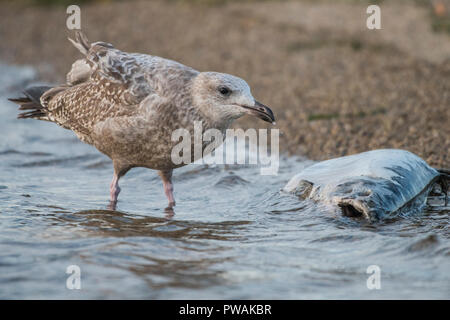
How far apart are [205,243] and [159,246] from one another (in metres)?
0.40

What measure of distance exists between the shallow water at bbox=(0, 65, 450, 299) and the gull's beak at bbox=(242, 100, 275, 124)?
1019 mm

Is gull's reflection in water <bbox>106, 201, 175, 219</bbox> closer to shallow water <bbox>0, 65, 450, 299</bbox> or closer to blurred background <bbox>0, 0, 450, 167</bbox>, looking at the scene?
shallow water <bbox>0, 65, 450, 299</bbox>

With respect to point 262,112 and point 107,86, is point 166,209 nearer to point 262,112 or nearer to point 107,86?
point 107,86

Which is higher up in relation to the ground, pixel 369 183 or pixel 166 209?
pixel 369 183

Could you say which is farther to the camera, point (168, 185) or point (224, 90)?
point (168, 185)

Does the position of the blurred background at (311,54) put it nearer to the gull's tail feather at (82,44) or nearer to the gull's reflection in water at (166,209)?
the gull's reflection in water at (166,209)

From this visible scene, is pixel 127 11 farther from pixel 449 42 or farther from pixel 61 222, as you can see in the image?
pixel 61 222

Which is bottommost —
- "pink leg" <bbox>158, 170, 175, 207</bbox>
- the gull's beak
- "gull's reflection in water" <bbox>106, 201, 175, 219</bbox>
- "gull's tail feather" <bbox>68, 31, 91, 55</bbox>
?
"gull's reflection in water" <bbox>106, 201, 175, 219</bbox>

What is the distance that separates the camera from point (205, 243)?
559 centimetres

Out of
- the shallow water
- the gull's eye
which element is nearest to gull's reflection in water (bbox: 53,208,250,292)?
the shallow water

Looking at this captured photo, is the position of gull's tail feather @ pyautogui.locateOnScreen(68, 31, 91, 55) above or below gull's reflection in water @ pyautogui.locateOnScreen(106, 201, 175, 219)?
above

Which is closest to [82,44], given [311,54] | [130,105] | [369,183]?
[130,105]

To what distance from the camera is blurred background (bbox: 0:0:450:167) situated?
910cm

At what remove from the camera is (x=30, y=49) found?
690 inches
